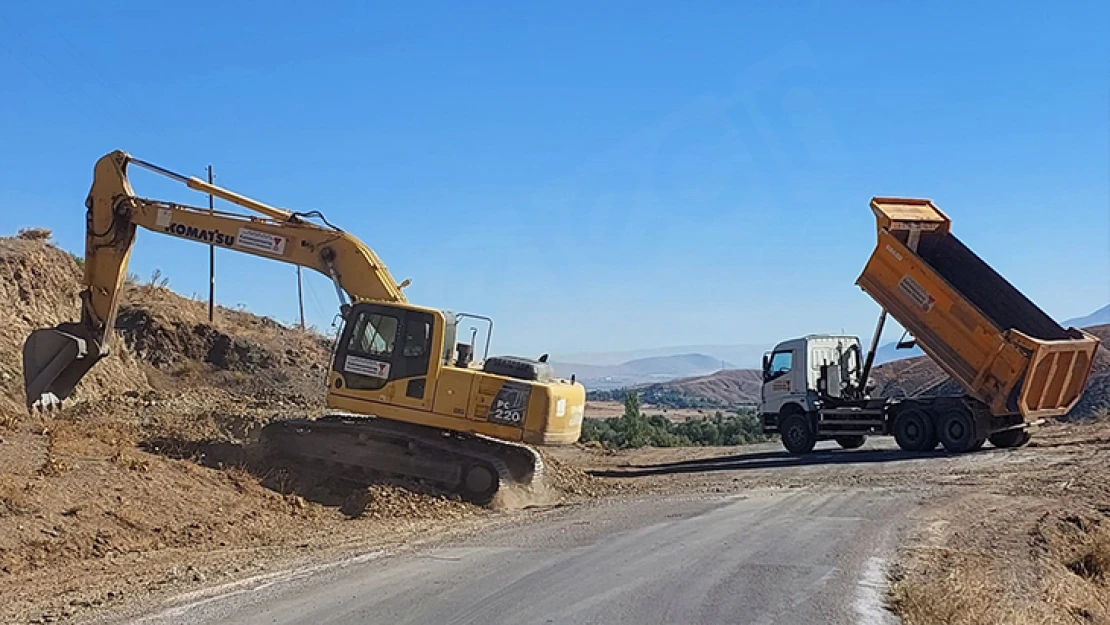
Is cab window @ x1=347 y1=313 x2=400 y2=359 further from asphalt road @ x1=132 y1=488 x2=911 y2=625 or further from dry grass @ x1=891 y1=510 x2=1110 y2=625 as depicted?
dry grass @ x1=891 y1=510 x2=1110 y2=625

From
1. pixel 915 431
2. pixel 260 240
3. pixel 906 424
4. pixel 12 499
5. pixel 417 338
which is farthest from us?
pixel 906 424

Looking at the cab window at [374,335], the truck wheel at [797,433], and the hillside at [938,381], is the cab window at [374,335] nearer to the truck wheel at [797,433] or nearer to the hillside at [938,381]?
the truck wheel at [797,433]

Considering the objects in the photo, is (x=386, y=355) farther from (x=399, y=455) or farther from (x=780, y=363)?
(x=780, y=363)

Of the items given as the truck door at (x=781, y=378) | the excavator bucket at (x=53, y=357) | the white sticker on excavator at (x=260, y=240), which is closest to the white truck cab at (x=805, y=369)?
the truck door at (x=781, y=378)

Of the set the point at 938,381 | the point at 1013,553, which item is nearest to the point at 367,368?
the point at 1013,553

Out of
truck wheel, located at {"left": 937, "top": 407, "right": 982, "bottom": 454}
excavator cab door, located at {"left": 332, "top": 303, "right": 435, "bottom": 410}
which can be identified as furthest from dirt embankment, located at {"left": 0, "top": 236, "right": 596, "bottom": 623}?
truck wheel, located at {"left": 937, "top": 407, "right": 982, "bottom": 454}

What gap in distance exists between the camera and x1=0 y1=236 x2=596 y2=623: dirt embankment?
11.1 meters

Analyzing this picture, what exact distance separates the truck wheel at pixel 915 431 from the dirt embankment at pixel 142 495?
307 inches

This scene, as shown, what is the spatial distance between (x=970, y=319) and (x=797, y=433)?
5.40 metres

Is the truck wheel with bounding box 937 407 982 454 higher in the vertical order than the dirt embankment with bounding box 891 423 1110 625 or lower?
higher

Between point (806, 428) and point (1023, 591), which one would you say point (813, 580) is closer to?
point (1023, 591)

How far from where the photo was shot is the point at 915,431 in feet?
79.3

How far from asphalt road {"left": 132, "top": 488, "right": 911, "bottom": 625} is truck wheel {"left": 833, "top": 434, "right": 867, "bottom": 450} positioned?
11709 mm

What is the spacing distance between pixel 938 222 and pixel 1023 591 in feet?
45.6
